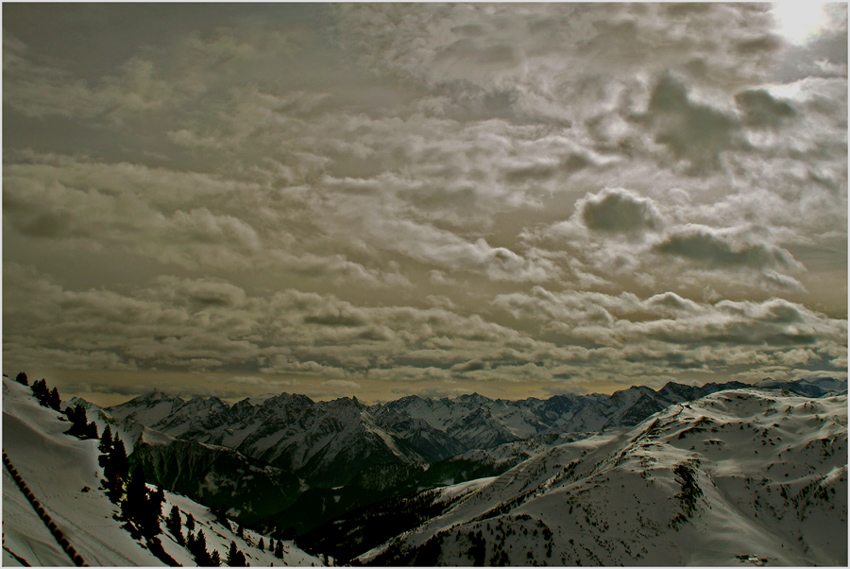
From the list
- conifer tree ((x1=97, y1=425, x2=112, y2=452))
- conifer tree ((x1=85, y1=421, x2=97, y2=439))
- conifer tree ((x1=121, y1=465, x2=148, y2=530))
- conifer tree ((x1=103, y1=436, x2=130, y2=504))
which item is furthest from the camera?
conifer tree ((x1=85, y1=421, x2=97, y2=439))

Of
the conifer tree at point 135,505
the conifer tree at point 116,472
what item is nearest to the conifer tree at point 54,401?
the conifer tree at point 116,472

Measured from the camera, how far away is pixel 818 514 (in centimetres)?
19838

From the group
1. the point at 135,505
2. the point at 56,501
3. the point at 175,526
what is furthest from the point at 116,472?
the point at 56,501

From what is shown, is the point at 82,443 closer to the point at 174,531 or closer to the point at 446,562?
the point at 174,531

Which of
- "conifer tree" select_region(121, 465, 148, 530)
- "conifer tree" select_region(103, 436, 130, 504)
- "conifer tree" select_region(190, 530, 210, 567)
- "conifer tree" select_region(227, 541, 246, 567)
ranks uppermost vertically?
"conifer tree" select_region(103, 436, 130, 504)

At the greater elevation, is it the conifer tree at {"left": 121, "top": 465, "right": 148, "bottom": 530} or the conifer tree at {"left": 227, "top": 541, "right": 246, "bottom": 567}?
the conifer tree at {"left": 121, "top": 465, "right": 148, "bottom": 530}

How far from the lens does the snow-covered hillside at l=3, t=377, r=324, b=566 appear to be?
2643 inches

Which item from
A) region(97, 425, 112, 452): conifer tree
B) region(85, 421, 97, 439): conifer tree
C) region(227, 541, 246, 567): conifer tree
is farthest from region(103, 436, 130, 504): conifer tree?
region(227, 541, 246, 567): conifer tree

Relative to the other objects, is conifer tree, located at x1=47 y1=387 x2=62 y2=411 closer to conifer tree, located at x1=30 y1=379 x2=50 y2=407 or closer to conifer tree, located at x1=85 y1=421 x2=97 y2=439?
conifer tree, located at x1=30 y1=379 x2=50 y2=407

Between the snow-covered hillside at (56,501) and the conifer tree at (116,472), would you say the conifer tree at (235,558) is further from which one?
the conifer tree at (116,472)

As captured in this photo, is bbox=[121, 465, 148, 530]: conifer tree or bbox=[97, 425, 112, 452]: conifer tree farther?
bbox=[97, 425, 112, 452]: conifer tree

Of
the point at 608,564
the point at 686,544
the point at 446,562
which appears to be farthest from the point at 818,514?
the point at 446,562

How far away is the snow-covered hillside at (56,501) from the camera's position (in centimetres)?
6712

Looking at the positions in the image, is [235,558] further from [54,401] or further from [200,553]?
[54,401]
